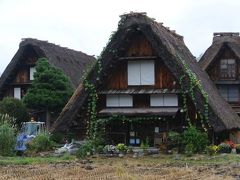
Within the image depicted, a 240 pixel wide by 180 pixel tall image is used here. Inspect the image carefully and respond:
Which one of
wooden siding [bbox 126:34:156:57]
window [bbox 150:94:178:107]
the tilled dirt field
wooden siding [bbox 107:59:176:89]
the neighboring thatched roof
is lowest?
the tilled dirt field

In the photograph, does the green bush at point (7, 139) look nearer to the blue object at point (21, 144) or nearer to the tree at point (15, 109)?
the blue object at point (21, 144)

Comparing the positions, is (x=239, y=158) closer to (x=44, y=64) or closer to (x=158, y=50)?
(x=158, y=50)

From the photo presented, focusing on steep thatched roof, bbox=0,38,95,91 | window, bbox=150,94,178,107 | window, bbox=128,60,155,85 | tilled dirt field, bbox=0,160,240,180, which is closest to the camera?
tilled dirt field, bbox=0,160,240,180

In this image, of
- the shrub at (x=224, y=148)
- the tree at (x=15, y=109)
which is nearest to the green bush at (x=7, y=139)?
the shrub at (x=224, y=148)

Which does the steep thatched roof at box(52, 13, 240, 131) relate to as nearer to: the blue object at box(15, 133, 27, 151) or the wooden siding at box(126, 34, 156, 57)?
the wooden siding at box(126, 34, 156, 57)

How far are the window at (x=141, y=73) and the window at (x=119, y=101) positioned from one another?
766mm

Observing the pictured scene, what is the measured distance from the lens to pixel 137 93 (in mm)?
25156

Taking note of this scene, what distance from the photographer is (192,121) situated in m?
24.6

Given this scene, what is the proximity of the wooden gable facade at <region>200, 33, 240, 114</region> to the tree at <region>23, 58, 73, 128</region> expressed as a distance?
29.8 feet

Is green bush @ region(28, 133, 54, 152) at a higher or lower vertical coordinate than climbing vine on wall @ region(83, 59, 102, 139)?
lower

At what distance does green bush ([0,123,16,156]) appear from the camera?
23141mm

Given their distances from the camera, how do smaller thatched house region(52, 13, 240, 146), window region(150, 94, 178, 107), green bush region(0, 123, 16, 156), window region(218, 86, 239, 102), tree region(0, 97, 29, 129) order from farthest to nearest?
window region(218, 86, 239, 102), tree region(0, 97, 29, 129), window region(150, 94, 178, 107), smaller thatched house region(52, 13, 240, 146), green bush region(0, 123, 16, 156)

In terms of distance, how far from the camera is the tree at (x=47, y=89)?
111 ft

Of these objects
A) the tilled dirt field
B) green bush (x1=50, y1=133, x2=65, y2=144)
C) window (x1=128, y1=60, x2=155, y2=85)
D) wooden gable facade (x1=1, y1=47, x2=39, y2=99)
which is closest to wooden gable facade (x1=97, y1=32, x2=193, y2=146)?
window (x1=128, y1=60, x2=155, y2=85)
